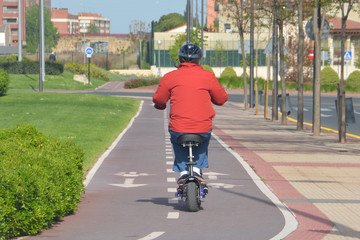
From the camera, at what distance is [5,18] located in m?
185

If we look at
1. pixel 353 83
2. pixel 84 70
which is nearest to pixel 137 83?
pixel 84 70

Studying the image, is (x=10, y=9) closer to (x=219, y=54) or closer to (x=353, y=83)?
(x=219, y=54)

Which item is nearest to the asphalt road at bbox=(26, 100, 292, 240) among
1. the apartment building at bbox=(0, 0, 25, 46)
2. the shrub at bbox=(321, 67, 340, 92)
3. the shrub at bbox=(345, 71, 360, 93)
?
the shrub at bbox=(345, 71, 360, 93)

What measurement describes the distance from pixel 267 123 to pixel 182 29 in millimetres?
98829

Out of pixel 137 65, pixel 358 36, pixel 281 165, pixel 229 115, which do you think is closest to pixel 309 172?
pixel 281 165

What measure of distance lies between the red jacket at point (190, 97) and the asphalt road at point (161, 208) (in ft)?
3.57

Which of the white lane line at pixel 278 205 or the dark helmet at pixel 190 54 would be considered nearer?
the white lane line at pixel 278 205

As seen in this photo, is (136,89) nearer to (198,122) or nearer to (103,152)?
(103,152)

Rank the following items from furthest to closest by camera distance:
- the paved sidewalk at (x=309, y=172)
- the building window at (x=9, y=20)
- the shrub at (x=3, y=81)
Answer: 1. the building window at (x=9, y=20)
2. the shrub at (x=3, y=81)
3. the paved sidewalk at (x=309, y=172)

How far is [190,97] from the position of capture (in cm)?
1033

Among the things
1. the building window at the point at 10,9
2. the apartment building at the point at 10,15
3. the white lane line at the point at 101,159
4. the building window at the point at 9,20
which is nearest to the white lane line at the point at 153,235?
the white lane line at the point at 101,159

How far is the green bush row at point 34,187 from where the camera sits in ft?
27.7

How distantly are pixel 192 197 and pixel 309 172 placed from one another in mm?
5563

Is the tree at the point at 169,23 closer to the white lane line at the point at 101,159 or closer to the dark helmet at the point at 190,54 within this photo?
the white lane line at the point at 101,159
